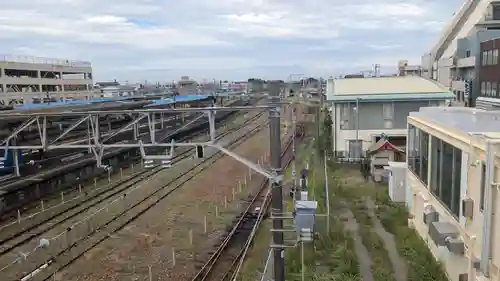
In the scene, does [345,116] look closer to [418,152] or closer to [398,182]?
[398,182]

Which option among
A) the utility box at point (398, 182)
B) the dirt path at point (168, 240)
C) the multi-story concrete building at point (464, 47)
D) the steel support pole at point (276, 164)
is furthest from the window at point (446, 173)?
the multi-story concrete building at point (464, 47)

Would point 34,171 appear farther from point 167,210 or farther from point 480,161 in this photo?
point 480,161

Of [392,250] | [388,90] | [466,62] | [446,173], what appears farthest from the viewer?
[466,62]

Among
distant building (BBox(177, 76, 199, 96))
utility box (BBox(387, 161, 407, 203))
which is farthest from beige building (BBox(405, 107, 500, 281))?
distant building (BBox(177, 76, 199, 96))

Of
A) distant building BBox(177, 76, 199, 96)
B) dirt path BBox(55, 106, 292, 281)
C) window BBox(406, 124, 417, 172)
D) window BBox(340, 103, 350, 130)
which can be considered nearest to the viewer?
dirt path BBox(55, 106, 292, 281)

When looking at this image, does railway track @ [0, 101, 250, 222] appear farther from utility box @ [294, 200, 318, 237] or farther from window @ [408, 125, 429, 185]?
utility box @ [294, 200, 318, 237]

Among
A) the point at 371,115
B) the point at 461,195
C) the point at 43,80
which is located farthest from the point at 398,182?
the point at 43,80

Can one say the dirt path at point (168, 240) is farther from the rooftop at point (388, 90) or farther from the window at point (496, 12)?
the window at point (496, 12)
